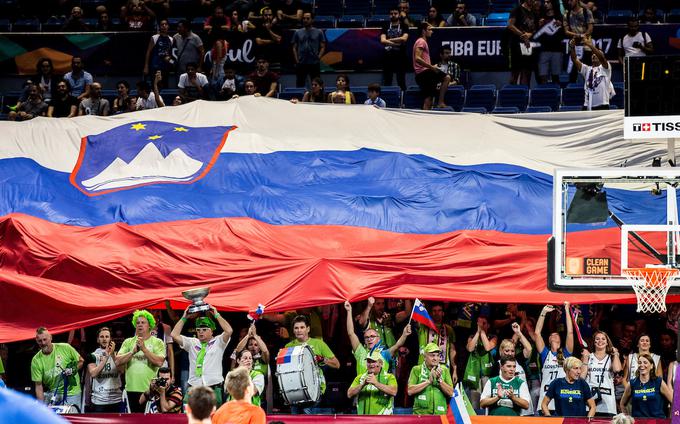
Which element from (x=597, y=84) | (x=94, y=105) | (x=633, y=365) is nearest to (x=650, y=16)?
(x=597, y=84)

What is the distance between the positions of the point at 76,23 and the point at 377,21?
570 cm

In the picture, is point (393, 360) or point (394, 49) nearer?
point (393, 360)

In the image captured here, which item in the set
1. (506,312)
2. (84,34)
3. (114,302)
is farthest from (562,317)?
(84,34)

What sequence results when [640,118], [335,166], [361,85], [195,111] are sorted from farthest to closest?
[361,85] < [195,111] < [335,166] < [640,118]

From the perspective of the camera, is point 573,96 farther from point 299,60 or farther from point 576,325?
point 576,325

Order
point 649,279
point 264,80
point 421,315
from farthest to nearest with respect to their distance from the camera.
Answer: point 264,80, point 421,315, point 649,279

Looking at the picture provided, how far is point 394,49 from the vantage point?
1953 cm

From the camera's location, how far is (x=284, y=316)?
13.5 metres

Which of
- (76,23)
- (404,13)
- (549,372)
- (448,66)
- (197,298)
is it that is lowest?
(549,372)

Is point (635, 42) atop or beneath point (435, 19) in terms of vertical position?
beneath

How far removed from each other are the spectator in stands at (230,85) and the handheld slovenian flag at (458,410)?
795 cm

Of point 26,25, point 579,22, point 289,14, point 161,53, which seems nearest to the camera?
point 579,22

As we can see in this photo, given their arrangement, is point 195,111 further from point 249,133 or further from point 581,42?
point 581,42

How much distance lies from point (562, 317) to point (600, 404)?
153 centimetres
